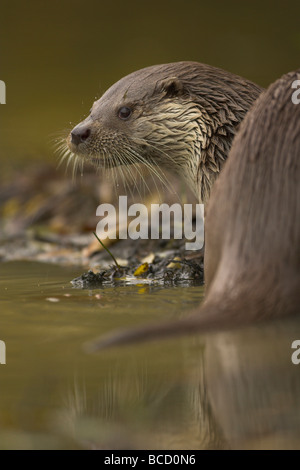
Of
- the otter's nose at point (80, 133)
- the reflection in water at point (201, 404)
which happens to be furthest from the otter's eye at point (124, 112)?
the reflection in water at point (201, 404)

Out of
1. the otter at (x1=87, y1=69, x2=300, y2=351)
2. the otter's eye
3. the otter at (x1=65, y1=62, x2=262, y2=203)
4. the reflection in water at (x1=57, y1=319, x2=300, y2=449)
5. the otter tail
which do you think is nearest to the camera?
the reflection in water at (x1=57, y1=319, x2=300, y2=449)

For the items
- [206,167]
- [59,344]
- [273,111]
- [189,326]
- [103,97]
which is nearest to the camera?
[189,326]

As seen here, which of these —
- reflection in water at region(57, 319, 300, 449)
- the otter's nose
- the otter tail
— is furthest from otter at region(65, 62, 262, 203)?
reflection in water at region(57, 319, 300, 449)

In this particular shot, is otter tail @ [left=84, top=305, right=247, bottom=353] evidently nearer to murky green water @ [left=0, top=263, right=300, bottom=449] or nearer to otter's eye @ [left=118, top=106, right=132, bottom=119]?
murky green water @ [left=0, top=263, right=300, bottom=449]

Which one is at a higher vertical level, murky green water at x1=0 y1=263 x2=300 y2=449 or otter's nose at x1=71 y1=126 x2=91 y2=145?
otter's nose at x1=71 y1=126 x2=91 y2=145

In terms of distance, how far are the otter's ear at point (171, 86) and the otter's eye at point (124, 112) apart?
126 mm

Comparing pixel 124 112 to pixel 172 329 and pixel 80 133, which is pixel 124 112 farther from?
pixel 172 329

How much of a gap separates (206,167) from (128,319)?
771 mm

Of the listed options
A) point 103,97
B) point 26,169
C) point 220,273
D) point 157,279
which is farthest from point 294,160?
point 26,169

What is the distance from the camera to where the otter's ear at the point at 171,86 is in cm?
205

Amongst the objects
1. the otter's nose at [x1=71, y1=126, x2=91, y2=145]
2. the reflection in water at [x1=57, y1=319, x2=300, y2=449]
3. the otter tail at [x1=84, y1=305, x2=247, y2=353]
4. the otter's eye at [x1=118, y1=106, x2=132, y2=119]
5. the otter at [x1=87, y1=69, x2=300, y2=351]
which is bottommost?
the reflection in water at [x1=57, y1=319, x2=300, y2=449]

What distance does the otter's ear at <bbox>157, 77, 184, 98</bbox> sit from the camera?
2.05m

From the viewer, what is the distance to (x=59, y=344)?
120 centimetres
